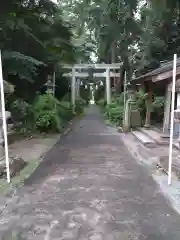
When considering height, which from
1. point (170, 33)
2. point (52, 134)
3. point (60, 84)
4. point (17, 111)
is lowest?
point (52, 134)

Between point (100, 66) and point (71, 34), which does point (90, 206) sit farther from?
point (100, 66)

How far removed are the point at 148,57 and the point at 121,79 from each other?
21.4ft

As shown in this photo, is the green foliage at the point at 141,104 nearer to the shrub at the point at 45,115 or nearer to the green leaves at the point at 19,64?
the shrub at the point at 45,115

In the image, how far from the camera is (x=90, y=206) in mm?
3896

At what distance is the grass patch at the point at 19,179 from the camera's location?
468 cm

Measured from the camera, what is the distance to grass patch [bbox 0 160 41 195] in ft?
15.4

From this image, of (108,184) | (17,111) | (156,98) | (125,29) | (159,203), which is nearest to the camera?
(159,203)

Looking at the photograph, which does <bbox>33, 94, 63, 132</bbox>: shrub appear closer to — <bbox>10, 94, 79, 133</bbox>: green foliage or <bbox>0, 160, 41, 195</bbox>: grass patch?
<bbox>10, 94, 79, 133</bbox>: green foliage

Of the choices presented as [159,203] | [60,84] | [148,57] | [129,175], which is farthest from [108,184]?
[60,84]

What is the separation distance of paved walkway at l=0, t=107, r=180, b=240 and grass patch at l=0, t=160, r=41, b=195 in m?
0.15

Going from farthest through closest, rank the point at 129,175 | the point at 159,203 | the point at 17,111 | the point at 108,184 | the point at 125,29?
the point at 125,29 → the point at 17,111 → the point at 129,175 → the point at 108,184 → the point at 159,203

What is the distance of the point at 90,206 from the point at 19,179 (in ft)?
6.11

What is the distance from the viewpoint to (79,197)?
4.25 m

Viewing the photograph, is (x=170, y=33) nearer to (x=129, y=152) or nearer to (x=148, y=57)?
(x=148, y=57)
